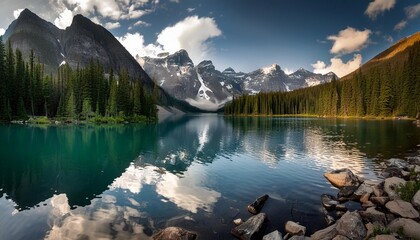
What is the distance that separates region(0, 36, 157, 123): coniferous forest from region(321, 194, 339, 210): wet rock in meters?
111

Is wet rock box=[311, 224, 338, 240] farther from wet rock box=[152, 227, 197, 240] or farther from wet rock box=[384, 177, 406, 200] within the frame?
wet rock box=[384, 177, 406, 200]

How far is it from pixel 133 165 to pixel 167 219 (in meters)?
19.6

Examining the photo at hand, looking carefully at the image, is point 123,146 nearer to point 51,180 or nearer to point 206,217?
point 51,180

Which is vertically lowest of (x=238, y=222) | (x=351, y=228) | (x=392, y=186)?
(x=238, y=222)

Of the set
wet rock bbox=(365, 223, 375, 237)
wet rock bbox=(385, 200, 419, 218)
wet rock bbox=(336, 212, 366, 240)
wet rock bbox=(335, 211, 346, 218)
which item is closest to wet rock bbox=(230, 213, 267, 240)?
wet rock bbox=(336, 212, 366, 240)

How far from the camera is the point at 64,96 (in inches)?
5025

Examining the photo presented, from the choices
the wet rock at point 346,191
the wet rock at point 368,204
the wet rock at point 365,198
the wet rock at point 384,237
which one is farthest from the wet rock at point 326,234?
the wet rock at point 346,191

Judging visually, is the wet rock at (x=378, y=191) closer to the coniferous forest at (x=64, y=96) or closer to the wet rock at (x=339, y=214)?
the wet rock at (x=339, y=214)

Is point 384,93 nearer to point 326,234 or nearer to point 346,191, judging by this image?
point 346,191

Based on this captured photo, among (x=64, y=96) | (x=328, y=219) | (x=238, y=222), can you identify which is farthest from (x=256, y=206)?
(x=64, y=96)

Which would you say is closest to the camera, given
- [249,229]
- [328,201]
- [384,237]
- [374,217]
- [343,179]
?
[384,237]

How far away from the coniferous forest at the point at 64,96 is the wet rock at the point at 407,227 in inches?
4573

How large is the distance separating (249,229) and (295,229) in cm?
266

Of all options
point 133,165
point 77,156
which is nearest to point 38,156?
point 77,156
